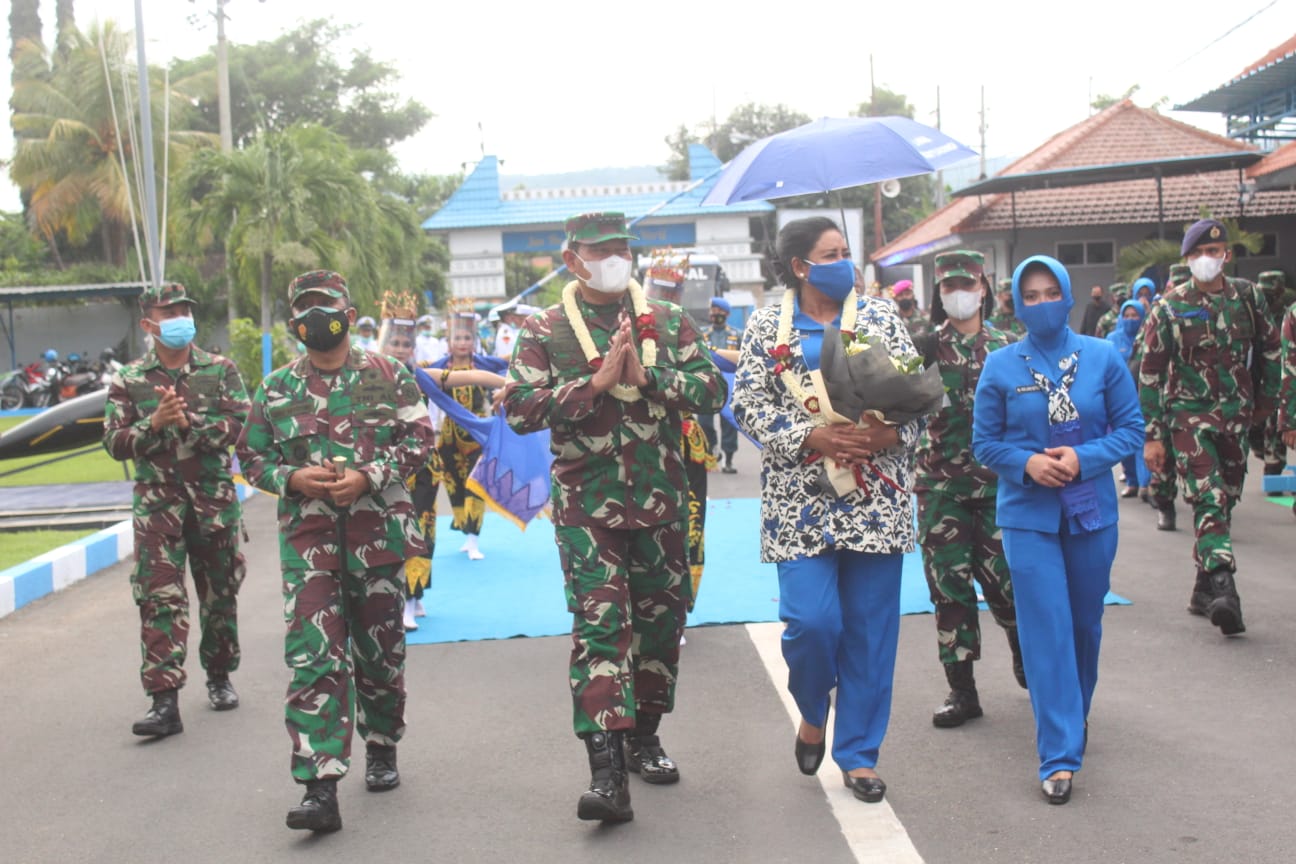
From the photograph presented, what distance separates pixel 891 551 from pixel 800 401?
24.2 inches

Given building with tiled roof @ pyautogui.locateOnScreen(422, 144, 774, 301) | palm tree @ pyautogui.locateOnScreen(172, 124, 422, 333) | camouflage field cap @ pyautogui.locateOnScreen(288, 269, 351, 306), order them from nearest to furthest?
camouflage field cap @ pyautogui.locateOnScreen(288, 269, 351, 306), palm tree @ pyautogui.locateOnScreen(172, 124, 422, 333), building with tiled roof @ pyautogui.locateOnScreen(422, 144, 774, 301)

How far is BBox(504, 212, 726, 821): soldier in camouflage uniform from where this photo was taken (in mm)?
4855

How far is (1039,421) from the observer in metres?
5.01

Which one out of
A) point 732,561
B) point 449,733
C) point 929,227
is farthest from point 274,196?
point 449,733

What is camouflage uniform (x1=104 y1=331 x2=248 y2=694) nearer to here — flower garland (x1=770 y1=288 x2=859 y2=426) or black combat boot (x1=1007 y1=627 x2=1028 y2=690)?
flower garland (x1=770 y1=288 x2=859 y2=426)

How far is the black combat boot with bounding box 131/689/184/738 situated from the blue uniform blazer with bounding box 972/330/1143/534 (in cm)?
377

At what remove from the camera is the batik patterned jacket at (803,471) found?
4785 mm

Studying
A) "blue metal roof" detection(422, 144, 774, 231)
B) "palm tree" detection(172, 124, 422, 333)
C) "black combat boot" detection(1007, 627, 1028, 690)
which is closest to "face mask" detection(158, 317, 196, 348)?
"black combat boot" detection(1007, 627, 1028, 690)

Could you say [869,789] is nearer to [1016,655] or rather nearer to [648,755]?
[648,755]

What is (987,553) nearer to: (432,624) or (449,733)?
(449,733)

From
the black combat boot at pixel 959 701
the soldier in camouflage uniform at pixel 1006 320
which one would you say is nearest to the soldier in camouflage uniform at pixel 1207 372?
the soldier in camouflage uniform at pixel 1006 320

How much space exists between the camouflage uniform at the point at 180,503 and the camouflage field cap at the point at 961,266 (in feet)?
10.9

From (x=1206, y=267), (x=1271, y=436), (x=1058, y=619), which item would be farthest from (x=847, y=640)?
(x=1271, y=436)

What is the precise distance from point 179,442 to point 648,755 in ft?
8.97
